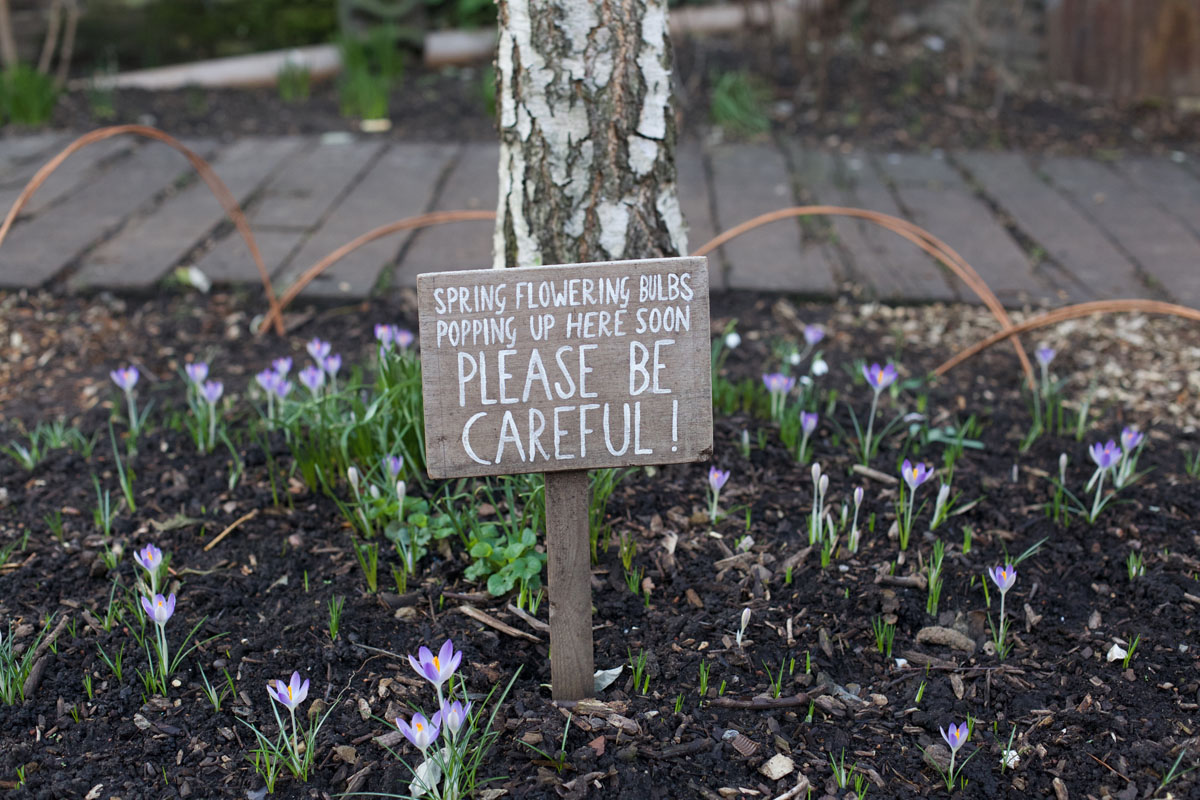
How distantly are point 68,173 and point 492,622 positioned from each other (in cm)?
337

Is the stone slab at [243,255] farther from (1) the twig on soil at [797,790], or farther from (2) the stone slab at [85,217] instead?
(1) the twig on soil at [797,790]

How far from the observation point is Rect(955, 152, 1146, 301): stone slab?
3330 millimetres

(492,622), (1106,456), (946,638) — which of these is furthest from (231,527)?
(1106,456)

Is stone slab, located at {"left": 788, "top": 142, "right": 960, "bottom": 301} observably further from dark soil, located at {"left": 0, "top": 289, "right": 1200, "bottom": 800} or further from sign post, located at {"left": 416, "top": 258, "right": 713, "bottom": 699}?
sign post, located at {"left": 416, "top": 258, "right": 713, "bottom": 699}

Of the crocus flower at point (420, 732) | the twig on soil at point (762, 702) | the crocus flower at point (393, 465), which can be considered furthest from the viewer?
the crocus flower at point (393, 465)

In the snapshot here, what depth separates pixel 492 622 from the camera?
5.98 feet

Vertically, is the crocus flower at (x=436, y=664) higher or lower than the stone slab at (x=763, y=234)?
lower

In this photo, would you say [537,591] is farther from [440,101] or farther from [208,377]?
Answer: [440,101]

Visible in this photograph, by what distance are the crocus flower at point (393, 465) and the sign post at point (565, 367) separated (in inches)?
20.8

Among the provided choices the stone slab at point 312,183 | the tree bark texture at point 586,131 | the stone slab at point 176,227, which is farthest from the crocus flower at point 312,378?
the stone slab at point 312,183

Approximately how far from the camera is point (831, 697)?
66.6 inches

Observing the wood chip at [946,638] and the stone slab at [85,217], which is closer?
the wood chip at [946,638]

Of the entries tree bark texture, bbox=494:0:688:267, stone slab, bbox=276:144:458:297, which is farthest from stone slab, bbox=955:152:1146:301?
stone slab, bbox=276:144:458:297

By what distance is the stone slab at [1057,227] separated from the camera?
3.33 meters
